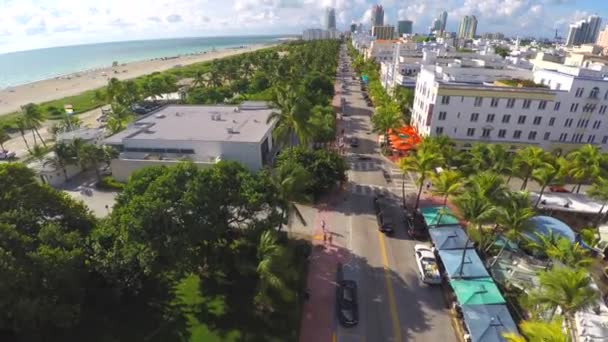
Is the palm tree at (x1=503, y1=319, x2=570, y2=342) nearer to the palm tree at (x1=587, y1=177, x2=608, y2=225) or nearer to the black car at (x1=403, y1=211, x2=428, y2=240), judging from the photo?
the black car at (x1=403, y1=211, x2=428, y2=240)

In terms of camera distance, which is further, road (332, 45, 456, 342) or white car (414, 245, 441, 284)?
white car (414, 245, 441, 284)

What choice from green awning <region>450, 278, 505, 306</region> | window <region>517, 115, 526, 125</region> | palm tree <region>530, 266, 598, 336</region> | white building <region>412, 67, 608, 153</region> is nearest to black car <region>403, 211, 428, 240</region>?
green awning <region>450, 278, 505, 306</region>

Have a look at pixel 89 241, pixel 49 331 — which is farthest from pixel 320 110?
pixel 49 331

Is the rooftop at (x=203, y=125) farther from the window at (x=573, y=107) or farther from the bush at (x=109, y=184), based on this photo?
the window at (x=573, y=107)

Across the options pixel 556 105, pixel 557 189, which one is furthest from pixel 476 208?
pixel 556 105

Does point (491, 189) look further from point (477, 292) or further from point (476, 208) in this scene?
point (477, 292)

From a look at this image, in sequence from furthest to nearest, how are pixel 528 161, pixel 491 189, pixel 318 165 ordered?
pixel 318 165 < pixel 528 161 < pixel 491 189
